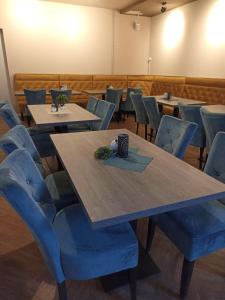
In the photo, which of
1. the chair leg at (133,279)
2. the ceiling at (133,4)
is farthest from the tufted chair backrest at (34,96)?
the chair leg at (133,279)

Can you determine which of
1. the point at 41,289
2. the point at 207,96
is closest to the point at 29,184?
the point at 41,289

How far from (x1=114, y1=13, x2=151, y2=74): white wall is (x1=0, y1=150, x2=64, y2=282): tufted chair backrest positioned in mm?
6542

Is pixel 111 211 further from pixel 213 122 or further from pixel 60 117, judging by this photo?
pixel 60 117

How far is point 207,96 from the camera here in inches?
204

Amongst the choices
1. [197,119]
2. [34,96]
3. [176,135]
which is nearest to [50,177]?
[176,135]

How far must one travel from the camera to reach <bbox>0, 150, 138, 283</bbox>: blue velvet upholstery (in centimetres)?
90

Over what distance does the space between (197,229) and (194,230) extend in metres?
0.02

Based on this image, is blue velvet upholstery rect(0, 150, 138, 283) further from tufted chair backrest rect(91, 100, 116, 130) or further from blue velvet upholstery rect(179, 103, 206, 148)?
blue velvet upholstery rect(179, 103, 206, 148)

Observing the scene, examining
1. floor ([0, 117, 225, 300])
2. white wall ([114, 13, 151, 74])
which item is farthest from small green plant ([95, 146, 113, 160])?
white wall ([114, 13, 151, 74])

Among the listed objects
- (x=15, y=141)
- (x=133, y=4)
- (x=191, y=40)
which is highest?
(x=133, y=4)

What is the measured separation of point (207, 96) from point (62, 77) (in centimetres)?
390

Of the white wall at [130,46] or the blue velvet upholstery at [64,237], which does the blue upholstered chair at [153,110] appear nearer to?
the blue velvet upholstery at [64,237]

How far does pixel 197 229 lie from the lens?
1.19m

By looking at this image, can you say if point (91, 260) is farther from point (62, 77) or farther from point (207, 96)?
point (62, 77)
